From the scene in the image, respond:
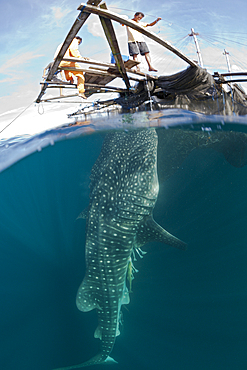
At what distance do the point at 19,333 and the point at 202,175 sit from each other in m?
7.67

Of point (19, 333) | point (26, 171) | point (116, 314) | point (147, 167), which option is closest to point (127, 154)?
point (147, 167)

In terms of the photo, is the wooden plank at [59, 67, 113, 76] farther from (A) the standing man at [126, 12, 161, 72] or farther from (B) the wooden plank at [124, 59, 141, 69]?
(A) the standing man at [126, 12, 161, 72]

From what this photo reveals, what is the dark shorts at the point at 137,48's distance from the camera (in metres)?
5.19

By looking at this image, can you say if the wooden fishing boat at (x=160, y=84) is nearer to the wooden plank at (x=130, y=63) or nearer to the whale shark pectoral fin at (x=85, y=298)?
the wooden plank at (x=130, y=63)

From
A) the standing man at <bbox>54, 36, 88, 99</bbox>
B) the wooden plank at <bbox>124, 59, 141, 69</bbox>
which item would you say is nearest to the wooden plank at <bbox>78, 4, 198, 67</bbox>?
the wooden plank at <bbox>124, 59, 141, 69</bbox>

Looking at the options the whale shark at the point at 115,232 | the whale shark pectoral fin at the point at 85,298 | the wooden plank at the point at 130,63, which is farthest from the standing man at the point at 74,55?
the whale shark pectoral fin at the point at 85,298

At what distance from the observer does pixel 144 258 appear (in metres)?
5.93

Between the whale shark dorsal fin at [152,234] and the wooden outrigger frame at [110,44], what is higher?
the wooden outrigger frame at [110,44]

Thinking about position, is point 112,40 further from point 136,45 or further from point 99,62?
point 136,45

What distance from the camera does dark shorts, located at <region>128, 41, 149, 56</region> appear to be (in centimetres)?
519

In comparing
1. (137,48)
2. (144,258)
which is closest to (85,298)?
(144,258)

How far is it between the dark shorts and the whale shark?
2.46m

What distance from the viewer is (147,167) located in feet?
16.2

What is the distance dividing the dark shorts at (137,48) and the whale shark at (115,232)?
246 cm
